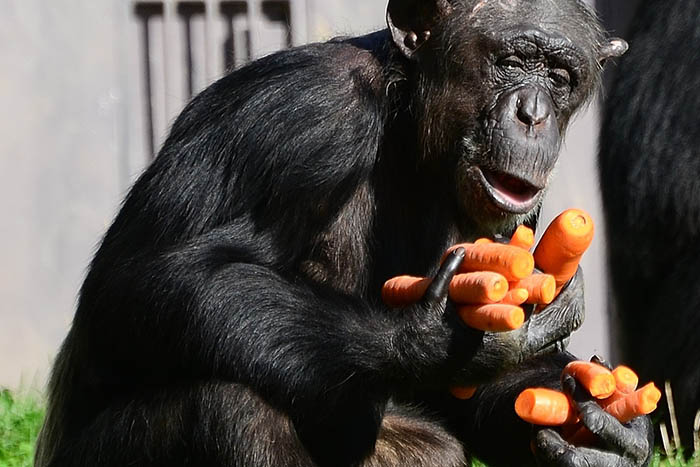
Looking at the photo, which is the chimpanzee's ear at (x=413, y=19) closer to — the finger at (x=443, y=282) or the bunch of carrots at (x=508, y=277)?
the bunch of carrots at (x=508, y=277)

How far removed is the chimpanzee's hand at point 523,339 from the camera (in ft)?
16.9

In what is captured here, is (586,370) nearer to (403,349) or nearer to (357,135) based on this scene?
(403,349)

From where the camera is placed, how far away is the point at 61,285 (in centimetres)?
953

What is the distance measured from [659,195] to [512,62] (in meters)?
3.31

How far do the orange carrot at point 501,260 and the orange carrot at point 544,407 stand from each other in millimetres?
585

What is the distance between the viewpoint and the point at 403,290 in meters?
5.29

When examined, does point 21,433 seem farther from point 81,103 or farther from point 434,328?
point 434,328

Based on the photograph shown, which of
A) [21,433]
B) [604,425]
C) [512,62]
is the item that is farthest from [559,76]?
[21,433]

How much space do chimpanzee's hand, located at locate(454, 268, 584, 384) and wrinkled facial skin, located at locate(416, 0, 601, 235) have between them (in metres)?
0.39

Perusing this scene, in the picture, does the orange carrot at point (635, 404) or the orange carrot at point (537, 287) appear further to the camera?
the orange carrot at point (635, 404)

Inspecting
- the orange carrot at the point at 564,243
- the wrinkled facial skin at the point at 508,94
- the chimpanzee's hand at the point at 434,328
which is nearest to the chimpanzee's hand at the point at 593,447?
the orange carrot at the point at 564,243

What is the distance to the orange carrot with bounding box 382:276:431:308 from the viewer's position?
205 inches

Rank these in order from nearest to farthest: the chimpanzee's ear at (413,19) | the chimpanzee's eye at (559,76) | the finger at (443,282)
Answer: the finger at (443,282)
the chimpanzee's eye at (559,76)
the chimpanzee's ear at (413,19)

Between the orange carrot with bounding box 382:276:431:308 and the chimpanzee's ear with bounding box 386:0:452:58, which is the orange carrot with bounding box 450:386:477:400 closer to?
the orange carrot with bounding box 382:276:431:308
